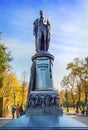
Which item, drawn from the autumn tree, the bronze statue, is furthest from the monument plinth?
the autumn tree

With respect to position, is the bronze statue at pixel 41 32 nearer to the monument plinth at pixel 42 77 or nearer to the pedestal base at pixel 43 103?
the monument plinth at pixel 42 77

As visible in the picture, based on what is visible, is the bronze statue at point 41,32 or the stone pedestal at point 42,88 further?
the bronze statue at point 41,32

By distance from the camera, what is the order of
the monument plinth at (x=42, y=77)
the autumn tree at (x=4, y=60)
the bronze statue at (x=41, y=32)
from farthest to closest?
1. the autumn tree at (x=4, y=60)
2. the bronze statue at (x=41, y=32)
3. the monument plinth at (x=42, y=77)

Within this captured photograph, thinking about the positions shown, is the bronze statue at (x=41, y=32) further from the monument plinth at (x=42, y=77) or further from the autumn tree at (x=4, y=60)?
the autumn tree at (x=4, y=60)

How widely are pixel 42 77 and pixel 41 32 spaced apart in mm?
3074

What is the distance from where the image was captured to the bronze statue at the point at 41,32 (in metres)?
21.8

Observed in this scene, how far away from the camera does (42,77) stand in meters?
20.6

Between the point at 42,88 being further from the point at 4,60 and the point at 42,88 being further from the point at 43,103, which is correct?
the point at 4,60

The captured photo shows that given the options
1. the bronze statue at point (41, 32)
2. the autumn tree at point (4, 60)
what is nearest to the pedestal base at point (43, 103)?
the bronze statue at point (41, 32)

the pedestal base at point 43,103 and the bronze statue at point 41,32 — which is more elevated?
the bronze statue at point 41,32

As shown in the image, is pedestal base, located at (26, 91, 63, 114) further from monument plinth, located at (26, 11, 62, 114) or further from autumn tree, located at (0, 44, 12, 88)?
autumn tree, located at (0, 44, 12, 88)

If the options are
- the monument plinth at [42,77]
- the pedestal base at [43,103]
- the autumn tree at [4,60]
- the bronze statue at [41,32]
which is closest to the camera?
the pedestal base at [43,103]

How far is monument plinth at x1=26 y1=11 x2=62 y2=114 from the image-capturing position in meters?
19.7

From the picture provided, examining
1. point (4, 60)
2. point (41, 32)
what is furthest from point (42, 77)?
point (4, 60)
